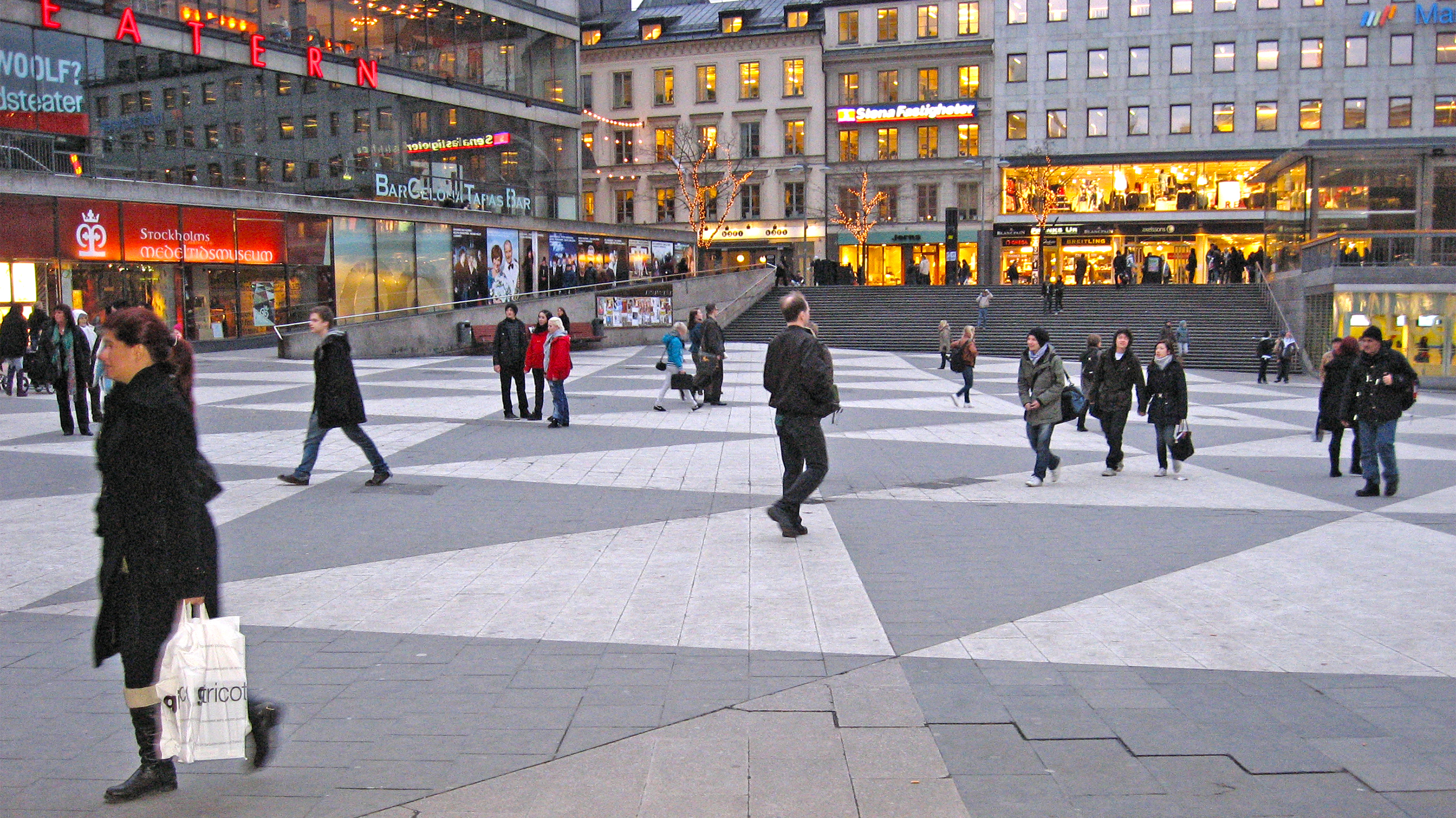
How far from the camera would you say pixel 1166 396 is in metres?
11.5

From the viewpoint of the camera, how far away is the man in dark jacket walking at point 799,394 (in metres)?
7.98

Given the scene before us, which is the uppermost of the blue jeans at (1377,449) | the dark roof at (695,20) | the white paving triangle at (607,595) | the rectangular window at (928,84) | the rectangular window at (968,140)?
the dark roof at (695,20)

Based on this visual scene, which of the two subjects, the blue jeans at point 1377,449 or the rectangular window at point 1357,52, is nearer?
the blue jeans at point 1377,449

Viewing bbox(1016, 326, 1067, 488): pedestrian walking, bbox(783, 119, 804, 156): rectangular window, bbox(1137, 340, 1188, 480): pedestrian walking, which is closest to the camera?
bbox(1016, 326, 1067, 488): pedestrian walking

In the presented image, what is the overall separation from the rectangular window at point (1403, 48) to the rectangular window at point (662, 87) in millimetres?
36109

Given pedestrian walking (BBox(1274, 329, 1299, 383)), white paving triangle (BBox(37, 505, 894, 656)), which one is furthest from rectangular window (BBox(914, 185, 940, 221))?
white paving triangle (BBox(37, 505, 894, 656))

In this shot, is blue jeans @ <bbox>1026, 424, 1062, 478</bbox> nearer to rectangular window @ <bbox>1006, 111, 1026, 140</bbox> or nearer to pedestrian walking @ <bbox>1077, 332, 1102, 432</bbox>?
pedestrian walking @ <bbox>1077, 332, 1102, 432</bbox>

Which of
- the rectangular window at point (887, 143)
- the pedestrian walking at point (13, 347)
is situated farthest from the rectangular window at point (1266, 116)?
the pedestrian walking at point (13, 347)

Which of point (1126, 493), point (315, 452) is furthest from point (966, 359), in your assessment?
point (315, 452)

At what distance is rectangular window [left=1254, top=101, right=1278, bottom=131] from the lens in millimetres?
57062

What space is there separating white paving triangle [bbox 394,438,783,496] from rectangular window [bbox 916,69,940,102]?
52006 mm

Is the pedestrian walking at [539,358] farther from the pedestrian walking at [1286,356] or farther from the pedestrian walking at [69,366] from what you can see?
the pedestrian walking at [1286,356]

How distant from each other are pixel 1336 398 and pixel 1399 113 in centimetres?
5266

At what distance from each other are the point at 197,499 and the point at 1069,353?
1344 inches
